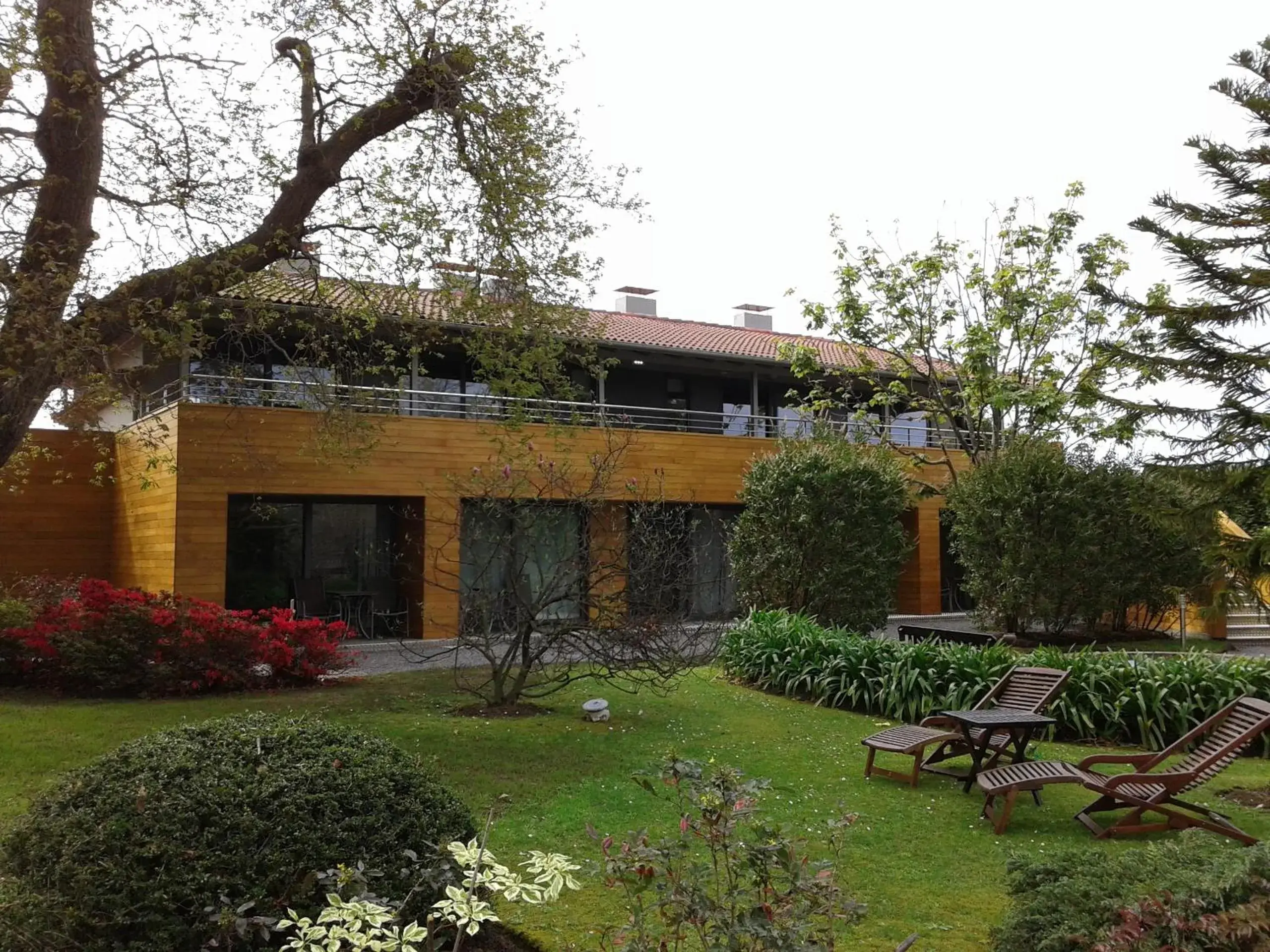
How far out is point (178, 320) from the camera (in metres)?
9.91

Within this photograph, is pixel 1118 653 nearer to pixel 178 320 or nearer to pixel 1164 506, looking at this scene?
pixel 1164 506

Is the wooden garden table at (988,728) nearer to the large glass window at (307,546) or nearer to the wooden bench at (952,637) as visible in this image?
the wooden bench at (952,637)

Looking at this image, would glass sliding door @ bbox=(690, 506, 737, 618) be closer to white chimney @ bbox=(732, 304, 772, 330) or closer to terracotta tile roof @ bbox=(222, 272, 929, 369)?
terracotta tile roof @ bbox=(222, 272, 929, 369)

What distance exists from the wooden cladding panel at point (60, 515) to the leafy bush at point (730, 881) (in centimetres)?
1745

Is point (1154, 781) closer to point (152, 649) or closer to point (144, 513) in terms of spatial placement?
point (152, 649)

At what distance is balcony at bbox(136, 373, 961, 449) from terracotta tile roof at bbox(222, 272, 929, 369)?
1.14 m

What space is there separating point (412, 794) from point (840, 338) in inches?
729

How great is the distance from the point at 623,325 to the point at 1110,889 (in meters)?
22.9

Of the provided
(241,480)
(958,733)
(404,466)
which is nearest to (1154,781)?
(958,733)

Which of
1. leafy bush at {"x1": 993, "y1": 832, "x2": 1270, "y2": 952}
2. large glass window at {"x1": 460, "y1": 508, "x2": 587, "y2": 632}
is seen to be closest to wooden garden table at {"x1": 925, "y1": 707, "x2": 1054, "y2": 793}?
leafy bush at {"x1": 993, "y1": 832, "x2": 1270, "y2": 952}

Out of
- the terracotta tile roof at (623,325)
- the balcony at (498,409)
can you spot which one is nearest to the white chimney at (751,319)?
the terracotta tile roof at (623,325)

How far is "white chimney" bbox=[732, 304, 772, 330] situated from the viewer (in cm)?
3494

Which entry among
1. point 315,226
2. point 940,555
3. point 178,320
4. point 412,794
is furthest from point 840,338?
point 412,794

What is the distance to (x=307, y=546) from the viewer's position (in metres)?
18.6
